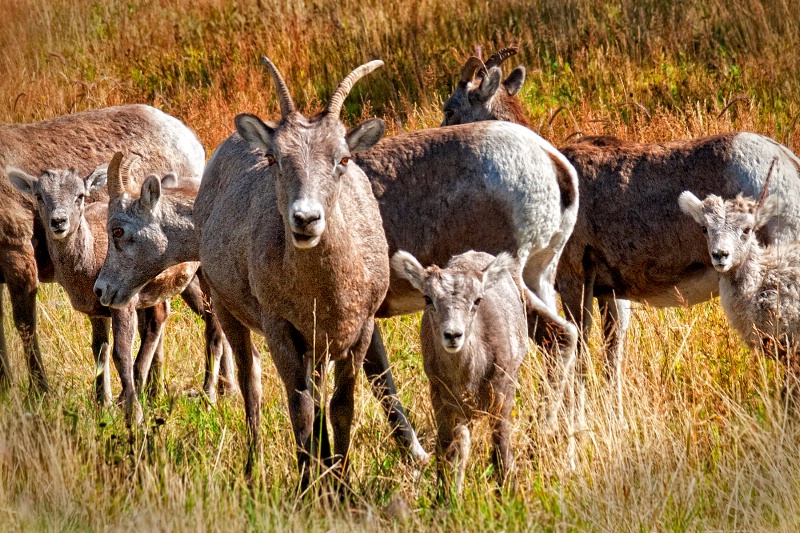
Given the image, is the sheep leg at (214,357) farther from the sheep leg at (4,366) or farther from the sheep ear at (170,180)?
the sheep leg at (4,366)

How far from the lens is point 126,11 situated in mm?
18031

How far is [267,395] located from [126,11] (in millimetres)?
12430

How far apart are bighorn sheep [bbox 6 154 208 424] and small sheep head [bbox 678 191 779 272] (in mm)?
3799

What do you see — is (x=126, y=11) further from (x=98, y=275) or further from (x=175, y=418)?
(x=175, y=418)

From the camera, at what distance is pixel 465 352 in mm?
5574

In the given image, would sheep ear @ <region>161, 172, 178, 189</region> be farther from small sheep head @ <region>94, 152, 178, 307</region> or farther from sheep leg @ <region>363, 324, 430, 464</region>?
sheep leg @ <region>363, 324, 430, 464</region>

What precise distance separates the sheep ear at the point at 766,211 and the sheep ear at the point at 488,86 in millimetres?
3389

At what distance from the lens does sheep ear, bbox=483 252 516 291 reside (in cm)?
562

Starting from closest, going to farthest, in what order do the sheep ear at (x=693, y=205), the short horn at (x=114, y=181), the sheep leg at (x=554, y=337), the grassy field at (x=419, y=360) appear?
1. the grassy field at (x=419, y=360)
2. the sheep ear at (x=693, y=205)
3. the sheep leg at (x=554, y=337)
4. the short horn at (x=114, y=181)

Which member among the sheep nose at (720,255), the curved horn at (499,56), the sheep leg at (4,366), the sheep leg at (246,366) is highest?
the curved horn at (499,56)

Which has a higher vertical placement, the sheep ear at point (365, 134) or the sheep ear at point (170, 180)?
the sheep ear at point (365, 134)

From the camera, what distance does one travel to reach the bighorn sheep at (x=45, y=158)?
27.0ft

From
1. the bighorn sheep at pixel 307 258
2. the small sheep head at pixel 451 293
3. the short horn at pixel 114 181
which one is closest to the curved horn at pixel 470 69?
the short horn at pixel 114 181

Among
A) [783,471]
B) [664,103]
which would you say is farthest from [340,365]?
[664,103]
